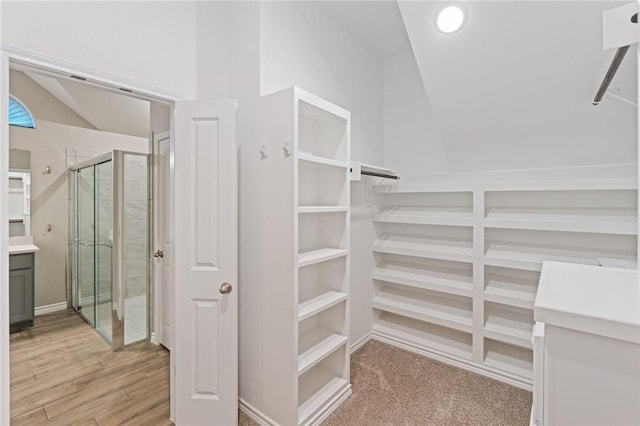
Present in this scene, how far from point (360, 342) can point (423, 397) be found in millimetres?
792

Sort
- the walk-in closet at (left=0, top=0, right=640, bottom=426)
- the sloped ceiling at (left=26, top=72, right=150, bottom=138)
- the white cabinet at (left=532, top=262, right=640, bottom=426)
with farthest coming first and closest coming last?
the sloped ceiling at (left=26, top=72, right=150, bottom=138) → the walk-in closet at (left=0, top=0, right=640, bottom=426) → the white cabinet at (left=532, top=262, right=640, bottom=426)

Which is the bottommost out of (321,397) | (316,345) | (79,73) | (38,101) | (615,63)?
(321,397)

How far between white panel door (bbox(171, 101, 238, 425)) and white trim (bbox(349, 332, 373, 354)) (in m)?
1.21

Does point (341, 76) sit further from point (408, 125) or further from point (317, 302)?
point (317, 302)

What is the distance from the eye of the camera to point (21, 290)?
3.15m

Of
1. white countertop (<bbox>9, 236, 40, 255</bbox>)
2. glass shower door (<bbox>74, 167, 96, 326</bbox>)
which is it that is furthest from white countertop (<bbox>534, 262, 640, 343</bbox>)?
white countertop (<bbox>9, 236, 40, 255</bbox>)

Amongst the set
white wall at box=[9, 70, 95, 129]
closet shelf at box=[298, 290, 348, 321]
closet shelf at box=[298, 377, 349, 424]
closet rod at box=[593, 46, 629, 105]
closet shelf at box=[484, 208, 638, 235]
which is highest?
white wall at box=[9, 70, 95, 129]

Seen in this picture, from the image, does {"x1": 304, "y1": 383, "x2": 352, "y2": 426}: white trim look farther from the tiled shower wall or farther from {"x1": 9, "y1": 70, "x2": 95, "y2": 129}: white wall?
{"x1": 9, "y1": 70, "x2": 95, "y2": 129}: white wall

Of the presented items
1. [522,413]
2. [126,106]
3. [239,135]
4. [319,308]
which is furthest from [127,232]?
[522,413]

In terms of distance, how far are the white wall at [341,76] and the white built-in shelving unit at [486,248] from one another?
235 mm

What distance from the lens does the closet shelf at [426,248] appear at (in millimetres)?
2463

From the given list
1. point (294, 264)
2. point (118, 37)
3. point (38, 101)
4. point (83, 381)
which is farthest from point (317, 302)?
point (38, 101)

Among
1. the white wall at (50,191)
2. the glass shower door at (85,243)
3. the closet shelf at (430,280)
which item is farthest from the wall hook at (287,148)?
the white wall at (50,191)

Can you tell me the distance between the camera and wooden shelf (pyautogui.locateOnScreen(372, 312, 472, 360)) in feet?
8.30
